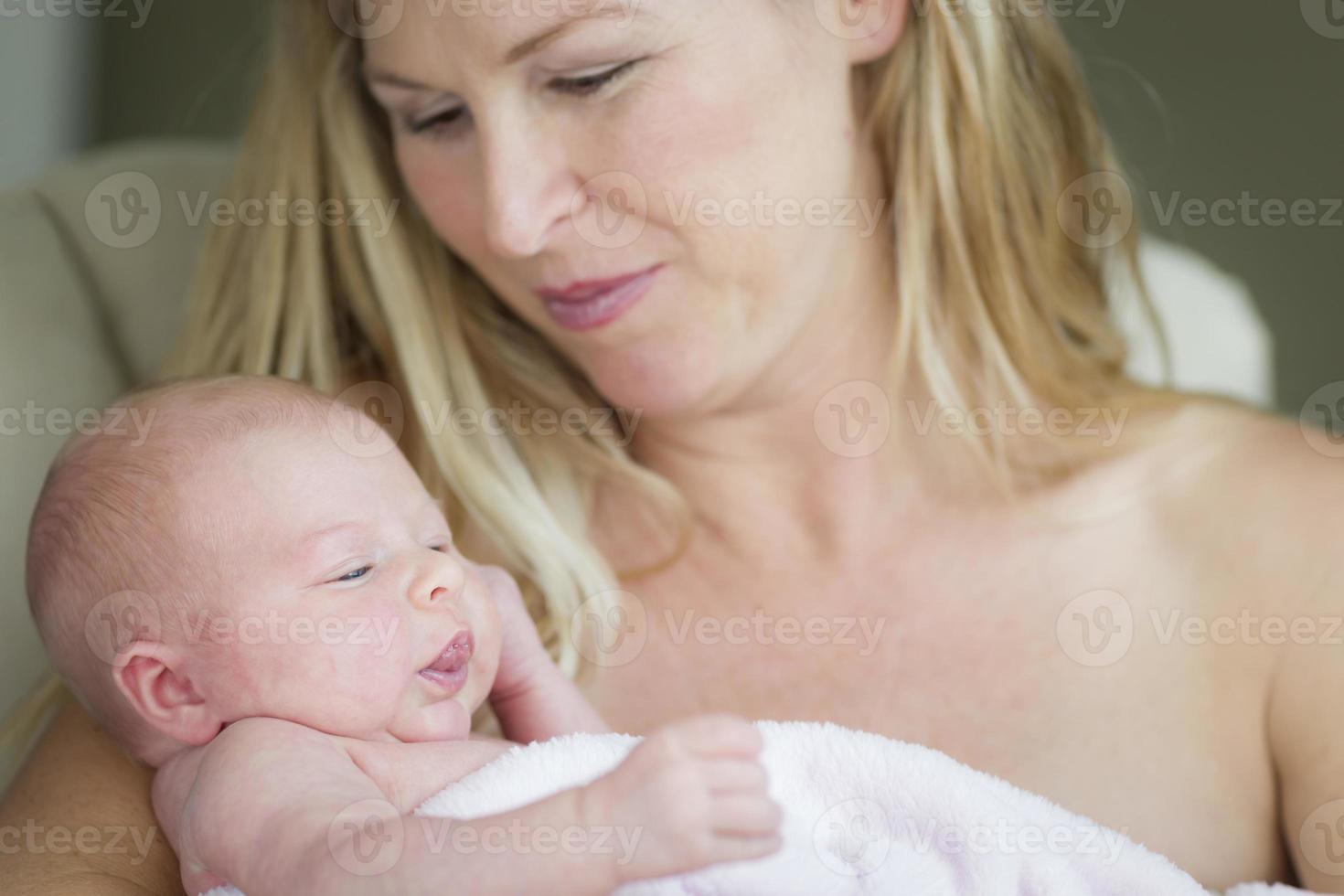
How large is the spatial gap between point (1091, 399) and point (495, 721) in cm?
85

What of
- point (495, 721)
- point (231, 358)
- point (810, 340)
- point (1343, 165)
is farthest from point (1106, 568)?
point (1343, 165)

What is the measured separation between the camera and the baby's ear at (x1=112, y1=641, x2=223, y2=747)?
3.72 feet

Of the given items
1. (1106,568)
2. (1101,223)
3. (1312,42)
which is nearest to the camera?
(1106,568)

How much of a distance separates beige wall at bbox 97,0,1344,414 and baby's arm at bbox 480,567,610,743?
5.19ft

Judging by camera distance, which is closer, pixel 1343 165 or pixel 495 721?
pixel 495 721

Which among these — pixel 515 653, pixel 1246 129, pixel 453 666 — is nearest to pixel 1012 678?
pixel 515 653

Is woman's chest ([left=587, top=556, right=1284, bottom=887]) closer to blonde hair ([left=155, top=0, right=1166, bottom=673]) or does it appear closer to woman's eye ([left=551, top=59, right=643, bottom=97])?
blonde hair ([left=155, top=0, right=1166, bottom=673])

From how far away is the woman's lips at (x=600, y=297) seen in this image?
148cm

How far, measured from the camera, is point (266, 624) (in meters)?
1.11

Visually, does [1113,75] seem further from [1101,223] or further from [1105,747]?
[1105,747]

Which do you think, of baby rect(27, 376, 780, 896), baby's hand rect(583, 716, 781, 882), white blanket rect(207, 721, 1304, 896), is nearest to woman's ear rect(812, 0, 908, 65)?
baby rect(27, 376, 780, 896)

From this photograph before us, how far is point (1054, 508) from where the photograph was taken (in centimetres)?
165

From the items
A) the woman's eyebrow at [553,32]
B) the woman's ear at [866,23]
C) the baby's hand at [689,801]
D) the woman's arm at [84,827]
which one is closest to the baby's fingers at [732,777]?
the baby's hand at [689,801]

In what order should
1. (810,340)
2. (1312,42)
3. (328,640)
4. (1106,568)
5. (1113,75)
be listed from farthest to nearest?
(1113,75), (1312,42), (810,340), (1106,568), (328,640)
